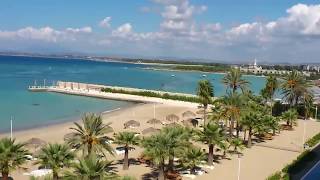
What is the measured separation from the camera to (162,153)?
107 feet

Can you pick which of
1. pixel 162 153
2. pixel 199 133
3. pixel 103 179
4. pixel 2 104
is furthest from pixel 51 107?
pixel 103 179

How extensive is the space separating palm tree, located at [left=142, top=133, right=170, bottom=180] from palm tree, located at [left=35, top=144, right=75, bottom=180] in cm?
569

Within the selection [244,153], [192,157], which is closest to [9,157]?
[192,157]

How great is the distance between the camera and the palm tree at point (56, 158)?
29188 millimetres

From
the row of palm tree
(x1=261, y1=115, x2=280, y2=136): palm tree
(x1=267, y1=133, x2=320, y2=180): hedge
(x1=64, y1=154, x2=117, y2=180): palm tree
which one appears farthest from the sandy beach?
(x1=64, y1=154, x2=117, y2=180): palm tree

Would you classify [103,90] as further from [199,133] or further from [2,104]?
[199,133]

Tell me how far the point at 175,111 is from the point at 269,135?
27350 millimetres

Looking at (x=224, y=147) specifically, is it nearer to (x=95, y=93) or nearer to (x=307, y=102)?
(x=307, y=102)

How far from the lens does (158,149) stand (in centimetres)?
3247

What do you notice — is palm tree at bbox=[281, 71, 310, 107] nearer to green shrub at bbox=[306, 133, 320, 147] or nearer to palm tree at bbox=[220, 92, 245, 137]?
green shrub at bbox=[306, 133, 320, 147]

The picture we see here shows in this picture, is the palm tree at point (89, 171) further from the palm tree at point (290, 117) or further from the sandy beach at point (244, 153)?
the palm tree at point (290, 117)

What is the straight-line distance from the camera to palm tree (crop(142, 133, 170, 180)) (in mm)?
32344

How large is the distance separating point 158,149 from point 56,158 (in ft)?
23.9

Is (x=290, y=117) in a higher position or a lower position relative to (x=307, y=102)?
lower
